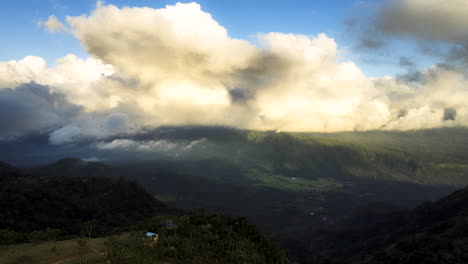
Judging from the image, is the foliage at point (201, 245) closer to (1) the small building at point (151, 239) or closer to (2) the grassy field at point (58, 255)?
(1) the small building at point (151, 239)

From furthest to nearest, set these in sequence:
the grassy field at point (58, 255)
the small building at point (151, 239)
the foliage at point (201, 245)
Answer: the small building at point (151, 239) → the foliage at point (201, 245) → the grassy field at point (58, 255)

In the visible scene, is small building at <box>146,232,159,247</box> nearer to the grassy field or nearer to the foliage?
the foliage

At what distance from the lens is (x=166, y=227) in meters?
59.5

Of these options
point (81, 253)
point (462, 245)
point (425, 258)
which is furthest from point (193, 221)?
point (462, 245)

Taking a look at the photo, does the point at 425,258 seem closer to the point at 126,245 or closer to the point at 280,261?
the point at 280,261

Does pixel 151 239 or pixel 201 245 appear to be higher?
pixel 151 239

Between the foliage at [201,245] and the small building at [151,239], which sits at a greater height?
the small building at [151,239]

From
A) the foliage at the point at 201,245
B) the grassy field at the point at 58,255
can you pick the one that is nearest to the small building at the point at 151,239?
the foliage at the point at 201,245

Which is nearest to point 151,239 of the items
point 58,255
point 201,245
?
point 201,245

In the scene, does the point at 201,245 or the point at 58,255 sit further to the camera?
the point at 201,245

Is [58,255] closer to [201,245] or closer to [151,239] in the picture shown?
[151,239]

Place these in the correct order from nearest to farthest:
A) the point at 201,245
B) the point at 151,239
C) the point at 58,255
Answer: the point at 58,255 < the point at 151,239 < the point at 201,245

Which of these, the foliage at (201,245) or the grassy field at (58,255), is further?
the foliage at (201,245)

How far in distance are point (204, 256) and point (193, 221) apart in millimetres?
19519
